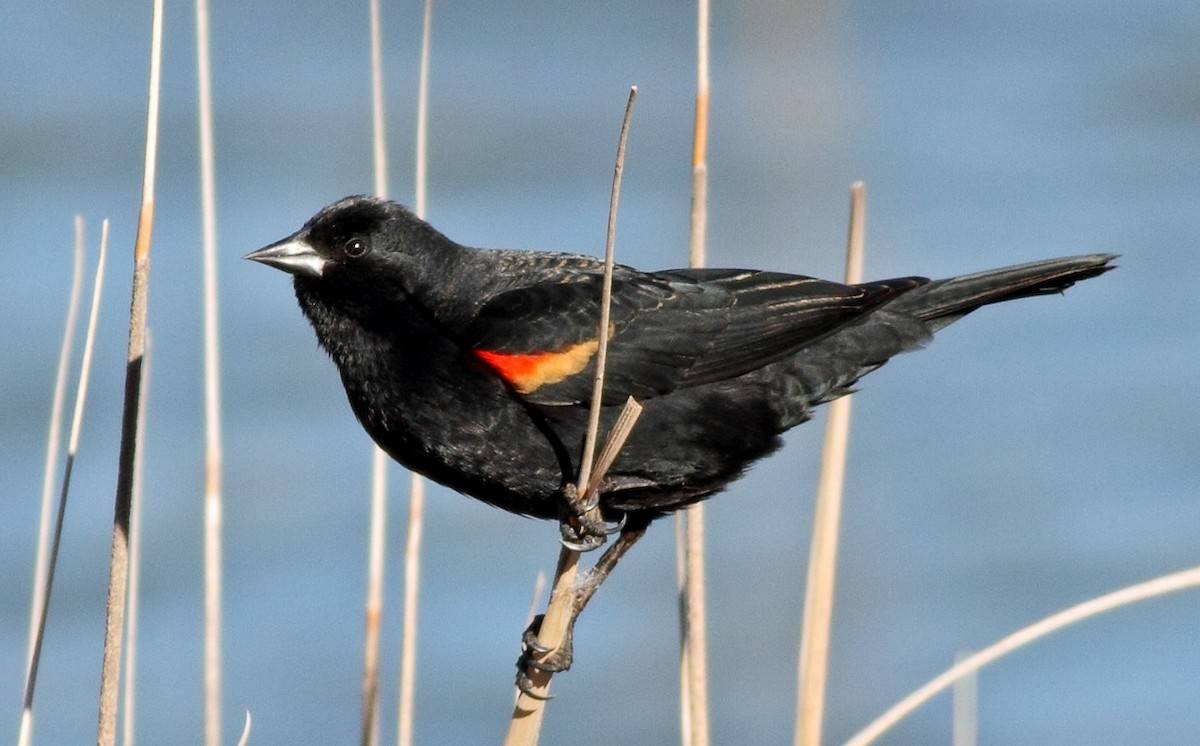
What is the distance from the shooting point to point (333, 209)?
12.3 ft

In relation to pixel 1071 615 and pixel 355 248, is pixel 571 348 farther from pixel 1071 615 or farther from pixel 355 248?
pixel 1071 615

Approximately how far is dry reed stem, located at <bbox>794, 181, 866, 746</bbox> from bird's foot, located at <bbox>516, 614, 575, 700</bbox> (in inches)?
19.8

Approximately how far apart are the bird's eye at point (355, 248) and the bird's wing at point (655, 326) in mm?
318

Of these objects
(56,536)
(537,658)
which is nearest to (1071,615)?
(537,658)

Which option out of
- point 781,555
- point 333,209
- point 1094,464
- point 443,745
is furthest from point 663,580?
point 333,209

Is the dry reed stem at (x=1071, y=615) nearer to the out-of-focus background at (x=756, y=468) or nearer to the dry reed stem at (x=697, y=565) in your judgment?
the dry reed stem at (x=697, y=565)

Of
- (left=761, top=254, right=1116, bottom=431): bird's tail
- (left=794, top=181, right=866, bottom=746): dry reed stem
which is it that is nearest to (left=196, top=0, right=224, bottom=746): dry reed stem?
(left=794, top=181, right=866, bottom=746): dry reed stem

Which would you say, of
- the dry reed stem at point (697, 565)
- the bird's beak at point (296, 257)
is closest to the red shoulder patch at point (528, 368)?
the dry reed stem at point (697, 565)

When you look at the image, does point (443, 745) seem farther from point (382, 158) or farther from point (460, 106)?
point (460, 106)

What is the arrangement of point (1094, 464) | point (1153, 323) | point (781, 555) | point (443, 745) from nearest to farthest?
point (443, 745), point (781, 555), point (1094, 464), point (1153, 323)

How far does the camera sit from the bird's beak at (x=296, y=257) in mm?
3703

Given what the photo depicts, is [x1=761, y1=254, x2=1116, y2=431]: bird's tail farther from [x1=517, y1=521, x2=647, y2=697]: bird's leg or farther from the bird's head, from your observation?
the bird's head

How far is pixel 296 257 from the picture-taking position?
3719 mm

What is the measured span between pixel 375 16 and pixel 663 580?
405cm
